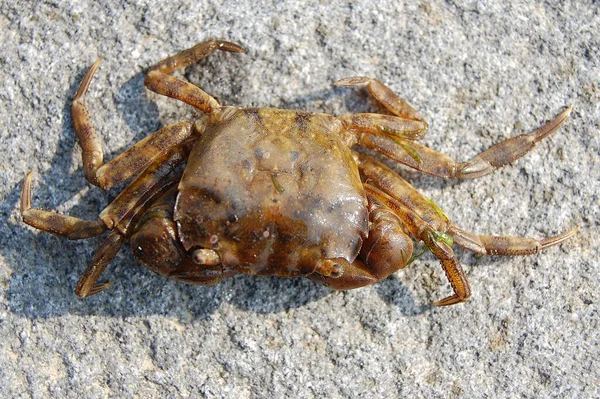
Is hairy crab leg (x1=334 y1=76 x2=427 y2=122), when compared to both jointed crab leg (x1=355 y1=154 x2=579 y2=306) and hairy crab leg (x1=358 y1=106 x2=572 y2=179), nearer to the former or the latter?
hairy crab leg (x1=358 y1=106 x2=572 y2=179)

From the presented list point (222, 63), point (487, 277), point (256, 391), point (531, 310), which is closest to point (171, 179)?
point (222, 63)

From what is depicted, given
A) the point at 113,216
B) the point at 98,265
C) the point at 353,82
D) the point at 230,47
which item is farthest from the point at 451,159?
the point at 98,265

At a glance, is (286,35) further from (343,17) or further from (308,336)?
(308,336)

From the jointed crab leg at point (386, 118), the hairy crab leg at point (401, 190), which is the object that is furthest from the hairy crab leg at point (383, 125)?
the hairy crab leg at point (401, 190)

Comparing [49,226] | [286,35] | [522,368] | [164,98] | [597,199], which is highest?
[286,35]

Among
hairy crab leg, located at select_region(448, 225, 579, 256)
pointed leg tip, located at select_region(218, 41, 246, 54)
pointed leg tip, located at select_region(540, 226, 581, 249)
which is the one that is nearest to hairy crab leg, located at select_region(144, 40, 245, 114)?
pointed leg tip, located at select_region(218, 41, 246, 54)

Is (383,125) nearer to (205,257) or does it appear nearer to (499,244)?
(499,244)
